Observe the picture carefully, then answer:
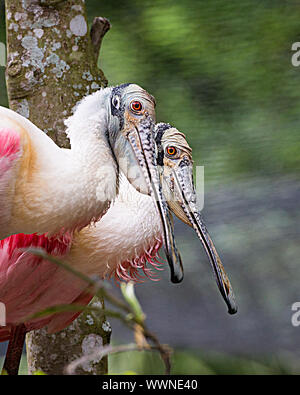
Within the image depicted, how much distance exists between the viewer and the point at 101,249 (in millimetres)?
1153

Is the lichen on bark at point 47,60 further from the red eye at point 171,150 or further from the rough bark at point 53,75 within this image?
the red eye at point 171,150

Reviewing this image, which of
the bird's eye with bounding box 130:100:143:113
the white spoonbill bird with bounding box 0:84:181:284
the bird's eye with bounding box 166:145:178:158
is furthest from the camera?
the bird's eye with bounding box 166:145:178:158

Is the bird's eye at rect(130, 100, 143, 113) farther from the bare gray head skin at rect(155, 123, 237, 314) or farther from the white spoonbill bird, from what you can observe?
the bare gray head skin at rect(155, 123, 237, 314)

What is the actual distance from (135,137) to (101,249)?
24 centimetres

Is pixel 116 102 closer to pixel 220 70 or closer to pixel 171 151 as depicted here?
pixel 171 151

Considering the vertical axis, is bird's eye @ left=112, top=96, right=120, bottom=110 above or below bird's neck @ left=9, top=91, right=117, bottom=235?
above

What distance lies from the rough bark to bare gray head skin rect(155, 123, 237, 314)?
21cm

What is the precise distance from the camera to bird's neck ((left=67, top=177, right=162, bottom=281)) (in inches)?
45.4

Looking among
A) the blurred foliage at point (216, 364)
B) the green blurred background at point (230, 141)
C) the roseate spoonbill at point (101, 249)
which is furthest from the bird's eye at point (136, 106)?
the blurred foliage at point (216, 364)

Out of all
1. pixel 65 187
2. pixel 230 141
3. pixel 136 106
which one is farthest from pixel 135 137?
pixel 230 141

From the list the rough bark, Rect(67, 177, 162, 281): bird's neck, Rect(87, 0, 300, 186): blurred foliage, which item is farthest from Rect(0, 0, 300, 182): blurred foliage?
Rect(67, 177, 162, 281): bird's neck

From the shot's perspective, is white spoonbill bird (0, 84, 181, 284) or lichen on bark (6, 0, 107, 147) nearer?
white spoonbill bird (0, 84, 181, 284)

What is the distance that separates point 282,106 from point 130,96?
2.02ft

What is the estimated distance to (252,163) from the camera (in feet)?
5.14
